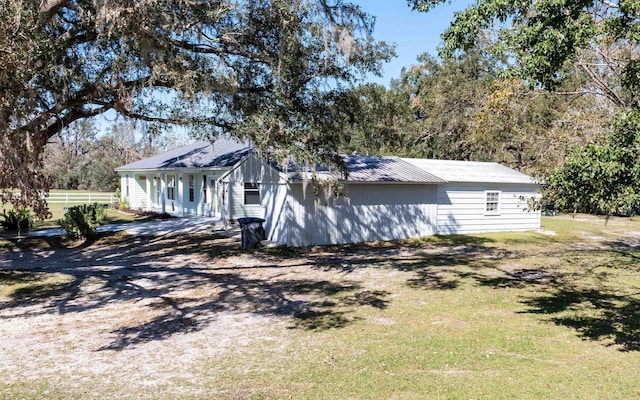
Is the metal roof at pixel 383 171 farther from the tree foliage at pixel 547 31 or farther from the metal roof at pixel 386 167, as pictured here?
the tree foliage at pixel 547 31

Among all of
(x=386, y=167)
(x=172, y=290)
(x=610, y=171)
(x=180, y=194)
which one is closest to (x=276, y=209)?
(x=386, y=167)

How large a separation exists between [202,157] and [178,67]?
15702 millimetres

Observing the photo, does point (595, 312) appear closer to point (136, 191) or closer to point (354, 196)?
point (354, 196)

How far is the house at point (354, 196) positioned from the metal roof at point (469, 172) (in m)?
0.05

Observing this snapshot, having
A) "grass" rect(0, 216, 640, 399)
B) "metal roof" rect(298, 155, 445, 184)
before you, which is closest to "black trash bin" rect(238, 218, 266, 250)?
"grass" rect(0, 216, 640, 399)

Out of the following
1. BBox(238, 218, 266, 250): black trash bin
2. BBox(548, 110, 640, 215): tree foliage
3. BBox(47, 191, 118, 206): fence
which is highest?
BBox(548, 110, 640, 215): tree foliage

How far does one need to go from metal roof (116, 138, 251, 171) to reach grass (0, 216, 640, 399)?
855 centimetres

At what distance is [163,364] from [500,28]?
11.9 metres

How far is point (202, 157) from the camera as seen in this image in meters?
24.9

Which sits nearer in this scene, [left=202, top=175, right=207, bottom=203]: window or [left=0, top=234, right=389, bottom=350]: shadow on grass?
[left=0, top=234, right=389, bottom=350]: shadow on grass

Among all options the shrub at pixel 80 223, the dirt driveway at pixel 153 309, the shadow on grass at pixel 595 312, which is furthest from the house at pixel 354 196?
the shrub at pixel 80 223

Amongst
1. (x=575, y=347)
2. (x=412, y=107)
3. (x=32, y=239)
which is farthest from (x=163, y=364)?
(x=412, y=107)

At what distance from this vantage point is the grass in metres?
5.29

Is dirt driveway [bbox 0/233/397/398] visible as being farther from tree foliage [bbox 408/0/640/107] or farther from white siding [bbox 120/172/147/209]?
white siding [bbox 120/172/147/209]
